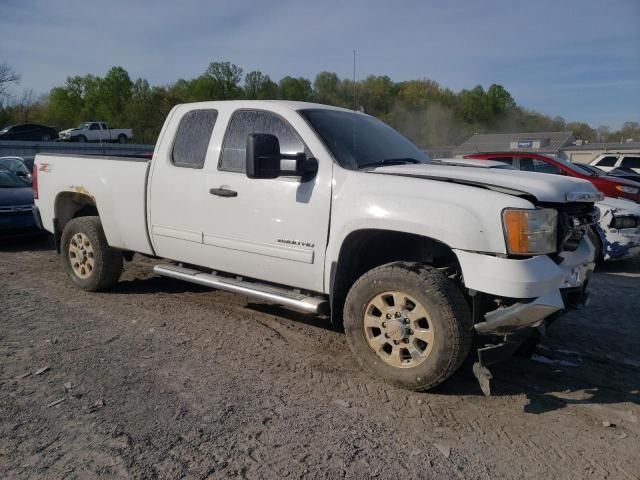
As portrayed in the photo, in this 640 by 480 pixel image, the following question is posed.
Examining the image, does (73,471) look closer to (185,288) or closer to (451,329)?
(451,329)

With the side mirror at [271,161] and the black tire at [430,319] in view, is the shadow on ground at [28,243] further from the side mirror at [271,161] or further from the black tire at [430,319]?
the black tire at [430,319]

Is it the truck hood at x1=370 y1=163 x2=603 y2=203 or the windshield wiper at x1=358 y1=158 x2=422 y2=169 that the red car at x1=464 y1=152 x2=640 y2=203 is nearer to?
the windshield wiper at x1=358 y1=158 x2=422 y2=169

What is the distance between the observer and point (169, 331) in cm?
447

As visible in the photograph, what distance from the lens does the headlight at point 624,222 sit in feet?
22.6

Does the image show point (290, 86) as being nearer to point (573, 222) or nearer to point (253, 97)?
point (253, 97)

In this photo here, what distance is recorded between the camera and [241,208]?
4.14 metres

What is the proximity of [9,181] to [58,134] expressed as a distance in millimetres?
36643

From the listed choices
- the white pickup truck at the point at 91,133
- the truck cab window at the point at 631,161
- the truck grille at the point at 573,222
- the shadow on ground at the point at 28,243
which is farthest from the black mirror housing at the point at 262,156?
the white pickup truck at the point at 91,133

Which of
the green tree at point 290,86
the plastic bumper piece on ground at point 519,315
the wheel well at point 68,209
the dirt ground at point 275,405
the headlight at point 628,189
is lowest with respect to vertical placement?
the dirt ground at point 275,405

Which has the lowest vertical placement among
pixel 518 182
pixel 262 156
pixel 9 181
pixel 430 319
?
pixel 430 319

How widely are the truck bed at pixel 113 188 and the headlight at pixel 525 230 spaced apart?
334cm

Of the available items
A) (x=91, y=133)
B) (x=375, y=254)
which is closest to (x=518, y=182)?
(x=375, y=254)

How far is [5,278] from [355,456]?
215 inches

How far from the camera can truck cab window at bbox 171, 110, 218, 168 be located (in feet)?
14.9
